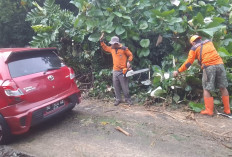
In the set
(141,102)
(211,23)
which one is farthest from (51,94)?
(211,23)

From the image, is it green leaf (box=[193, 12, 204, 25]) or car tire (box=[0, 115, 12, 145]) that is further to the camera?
green leaf (box=[193, 12, 204, 25])

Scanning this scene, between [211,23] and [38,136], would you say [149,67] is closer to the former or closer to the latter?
[211,23]

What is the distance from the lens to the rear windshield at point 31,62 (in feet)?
12.1

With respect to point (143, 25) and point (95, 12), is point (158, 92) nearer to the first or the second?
point (143, 25)

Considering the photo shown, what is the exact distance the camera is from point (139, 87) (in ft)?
19.8

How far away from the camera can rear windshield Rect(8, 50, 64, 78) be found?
368 cm

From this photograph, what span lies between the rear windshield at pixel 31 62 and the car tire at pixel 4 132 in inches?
30.1

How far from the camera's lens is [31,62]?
13.0ft

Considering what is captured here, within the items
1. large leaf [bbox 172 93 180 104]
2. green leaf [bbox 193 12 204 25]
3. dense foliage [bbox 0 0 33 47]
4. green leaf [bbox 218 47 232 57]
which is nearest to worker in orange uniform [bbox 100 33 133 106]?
large leaf [bbox 172 93 180 104]

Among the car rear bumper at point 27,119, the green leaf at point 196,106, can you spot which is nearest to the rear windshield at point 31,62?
the car rear bumper at point 27,119

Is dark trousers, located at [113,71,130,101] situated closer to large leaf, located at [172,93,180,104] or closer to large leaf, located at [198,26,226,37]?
large leaf, located at [172,93,180,104]

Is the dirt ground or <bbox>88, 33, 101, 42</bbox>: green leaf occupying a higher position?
<bbox>88, 33, 101, 42</bbox>: green leaf

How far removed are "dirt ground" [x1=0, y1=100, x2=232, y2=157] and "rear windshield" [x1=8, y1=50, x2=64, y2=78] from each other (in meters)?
1.19

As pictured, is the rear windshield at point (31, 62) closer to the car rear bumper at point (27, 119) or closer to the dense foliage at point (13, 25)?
the car rear bumper at point (27, 119)
